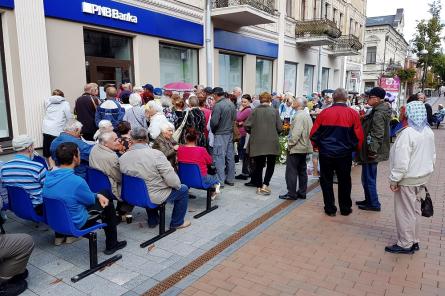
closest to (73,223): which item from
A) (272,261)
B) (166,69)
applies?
(272,261)

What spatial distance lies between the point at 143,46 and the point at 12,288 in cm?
743

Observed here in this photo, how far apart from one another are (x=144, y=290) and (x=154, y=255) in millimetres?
706

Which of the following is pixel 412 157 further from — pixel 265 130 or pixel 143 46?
pixel 143 46

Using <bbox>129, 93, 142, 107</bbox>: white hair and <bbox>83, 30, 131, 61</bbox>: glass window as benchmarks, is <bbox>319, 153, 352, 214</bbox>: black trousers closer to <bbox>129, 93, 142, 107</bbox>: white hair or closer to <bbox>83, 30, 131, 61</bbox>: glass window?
<bbox>129, 93, 142, 107</bbox>: white hair

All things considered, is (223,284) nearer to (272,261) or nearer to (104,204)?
(272,261)

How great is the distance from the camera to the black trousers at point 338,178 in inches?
208

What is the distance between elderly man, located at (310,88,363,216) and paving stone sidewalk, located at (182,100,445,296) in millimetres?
622

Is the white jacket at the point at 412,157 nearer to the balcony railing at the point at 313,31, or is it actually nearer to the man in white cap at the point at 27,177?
the man in white cap at the point at 27,177

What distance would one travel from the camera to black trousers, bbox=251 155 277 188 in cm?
640

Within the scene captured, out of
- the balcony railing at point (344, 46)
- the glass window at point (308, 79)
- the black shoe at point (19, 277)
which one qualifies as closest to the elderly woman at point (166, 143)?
the black shoe at point (19, 277)

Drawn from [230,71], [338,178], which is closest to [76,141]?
[338,178]

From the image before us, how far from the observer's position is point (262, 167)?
6574mm

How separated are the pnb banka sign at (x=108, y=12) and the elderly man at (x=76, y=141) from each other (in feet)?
13.4

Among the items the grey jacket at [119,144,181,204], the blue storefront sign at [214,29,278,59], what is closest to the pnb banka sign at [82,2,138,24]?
the blue storefront sign at [214,29,278,59]
